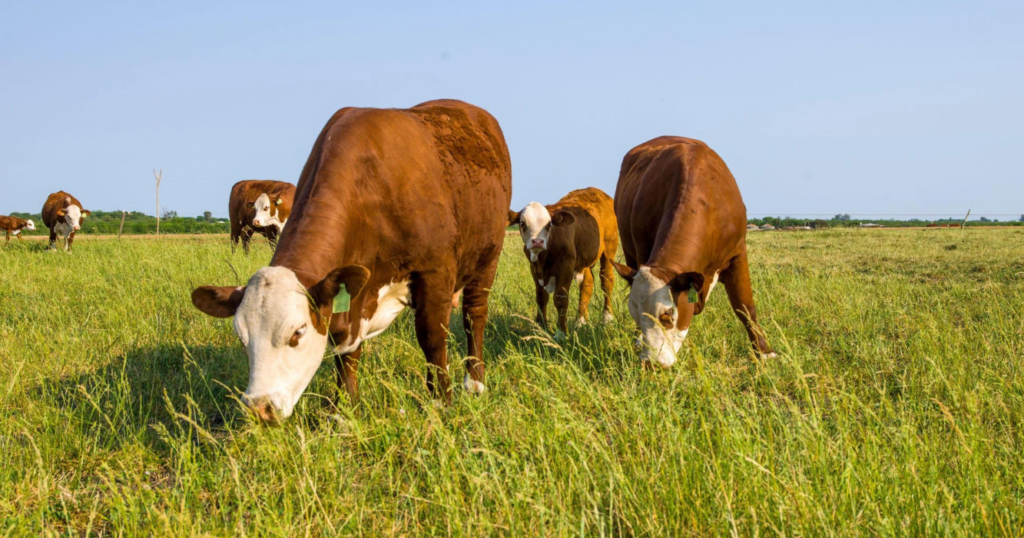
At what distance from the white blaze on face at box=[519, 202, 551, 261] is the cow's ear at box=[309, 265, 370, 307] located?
15.2 ft

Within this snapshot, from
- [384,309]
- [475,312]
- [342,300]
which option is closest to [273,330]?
[342,300]

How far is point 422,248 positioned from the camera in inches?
150

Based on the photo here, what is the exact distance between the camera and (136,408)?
14.2ft

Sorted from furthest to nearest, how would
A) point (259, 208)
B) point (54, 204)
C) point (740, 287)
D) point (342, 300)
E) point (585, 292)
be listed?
point (54, 204) → point (259, 208) → point (585, 292) → point (740, 287) → point (342, 300)

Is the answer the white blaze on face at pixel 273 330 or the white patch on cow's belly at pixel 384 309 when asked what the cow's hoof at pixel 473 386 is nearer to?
the white patch on cow's belly at pixel 384 309

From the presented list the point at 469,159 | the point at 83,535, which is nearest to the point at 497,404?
the point at 469,159

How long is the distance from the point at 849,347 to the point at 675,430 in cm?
Answer: 319

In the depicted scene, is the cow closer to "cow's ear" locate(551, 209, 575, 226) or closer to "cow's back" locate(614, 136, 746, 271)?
"cow's ear" locate(551, 209, 575, 226)

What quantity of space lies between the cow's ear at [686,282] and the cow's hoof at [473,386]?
143 cm

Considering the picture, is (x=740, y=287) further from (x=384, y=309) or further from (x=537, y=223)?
(x=384, y=309)

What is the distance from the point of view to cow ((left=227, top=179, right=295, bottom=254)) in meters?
14.7

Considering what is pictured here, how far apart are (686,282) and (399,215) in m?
2.01

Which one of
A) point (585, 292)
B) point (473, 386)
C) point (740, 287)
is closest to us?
point (473, 386)

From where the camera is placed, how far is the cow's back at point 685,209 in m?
4.85
